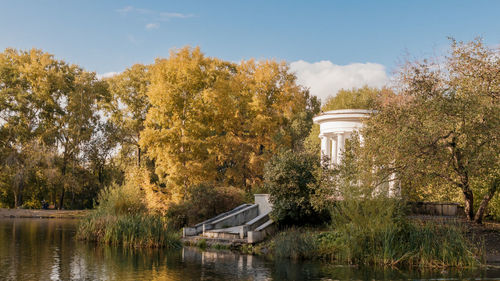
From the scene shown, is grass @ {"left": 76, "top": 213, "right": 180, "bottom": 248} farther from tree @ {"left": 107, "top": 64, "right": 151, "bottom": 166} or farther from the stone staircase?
tree @ {"left": 107, "top": 64, "right": 151, "bottom": 166}

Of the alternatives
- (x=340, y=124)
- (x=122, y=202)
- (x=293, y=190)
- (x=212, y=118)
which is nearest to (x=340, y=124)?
(x=340, y=124)

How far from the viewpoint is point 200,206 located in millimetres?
26562

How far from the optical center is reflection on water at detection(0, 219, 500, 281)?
45.3 feet

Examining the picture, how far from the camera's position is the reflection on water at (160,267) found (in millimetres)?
13812

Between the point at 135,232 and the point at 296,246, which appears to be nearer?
the point at 296,246

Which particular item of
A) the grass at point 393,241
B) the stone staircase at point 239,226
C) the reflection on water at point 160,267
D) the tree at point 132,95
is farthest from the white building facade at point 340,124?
the tree at point 132,95

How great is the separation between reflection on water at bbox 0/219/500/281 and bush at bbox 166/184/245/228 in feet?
21.1

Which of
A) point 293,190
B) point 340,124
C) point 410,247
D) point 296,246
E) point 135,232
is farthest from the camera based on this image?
point 340,124

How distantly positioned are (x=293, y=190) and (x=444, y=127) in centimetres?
674

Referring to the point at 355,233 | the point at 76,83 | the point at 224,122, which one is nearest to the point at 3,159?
the point at 76,83

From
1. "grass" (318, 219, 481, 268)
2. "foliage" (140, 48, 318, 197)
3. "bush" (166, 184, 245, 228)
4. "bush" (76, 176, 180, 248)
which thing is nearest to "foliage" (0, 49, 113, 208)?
"foliage" (140, 48, 318, 197)

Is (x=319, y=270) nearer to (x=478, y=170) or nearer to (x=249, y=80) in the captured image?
(x=478, y=170)

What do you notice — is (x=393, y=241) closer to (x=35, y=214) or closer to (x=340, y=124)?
(x=340, y=124)

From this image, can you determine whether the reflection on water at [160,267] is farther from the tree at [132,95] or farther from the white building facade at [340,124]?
the tree at [132,95]
